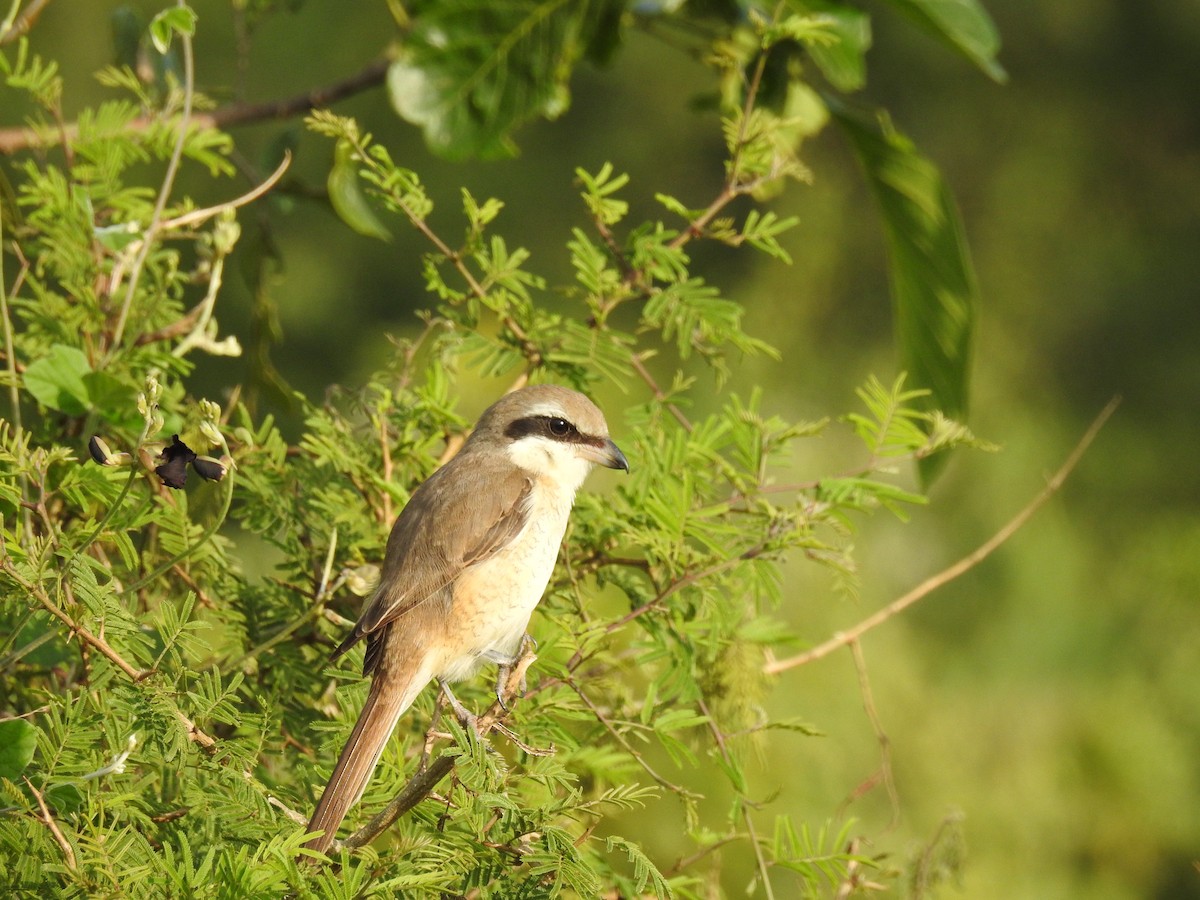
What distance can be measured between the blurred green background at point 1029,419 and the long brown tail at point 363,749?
205cm

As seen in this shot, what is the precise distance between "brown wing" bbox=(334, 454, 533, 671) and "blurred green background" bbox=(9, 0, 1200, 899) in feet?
5.43

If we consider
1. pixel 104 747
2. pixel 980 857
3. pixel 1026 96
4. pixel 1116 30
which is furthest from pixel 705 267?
pixel 104 747

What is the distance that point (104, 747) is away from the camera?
1380 millimetres

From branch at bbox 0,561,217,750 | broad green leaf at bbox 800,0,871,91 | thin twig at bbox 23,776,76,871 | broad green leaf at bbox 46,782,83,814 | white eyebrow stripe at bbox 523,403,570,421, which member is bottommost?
white eyebrow stripe at bbox 523,403,570,421

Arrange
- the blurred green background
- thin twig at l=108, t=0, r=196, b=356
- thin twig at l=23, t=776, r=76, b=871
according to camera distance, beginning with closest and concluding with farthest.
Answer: thin twig at l=23, t=776, r=76, b=871
thin twig at l=108, t=0, r=196, b=356
the blurred green background

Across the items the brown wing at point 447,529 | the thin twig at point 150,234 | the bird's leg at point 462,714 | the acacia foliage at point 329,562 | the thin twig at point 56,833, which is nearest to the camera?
the thin twig at point 56,833

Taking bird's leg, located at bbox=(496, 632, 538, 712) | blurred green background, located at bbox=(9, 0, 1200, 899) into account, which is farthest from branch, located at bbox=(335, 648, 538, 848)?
blurred green background, located at bbox=(9, 0, 1200, 899)

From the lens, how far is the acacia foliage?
1290mm

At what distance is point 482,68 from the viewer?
2168 mm

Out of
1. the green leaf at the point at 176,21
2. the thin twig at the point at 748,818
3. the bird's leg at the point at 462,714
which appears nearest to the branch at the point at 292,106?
the green leaf at the point at 176,21

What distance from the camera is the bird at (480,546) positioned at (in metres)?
1.78

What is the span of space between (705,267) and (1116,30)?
1.78 meters

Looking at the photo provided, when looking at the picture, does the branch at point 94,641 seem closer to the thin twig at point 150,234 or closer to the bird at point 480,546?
the bird at point 480,546

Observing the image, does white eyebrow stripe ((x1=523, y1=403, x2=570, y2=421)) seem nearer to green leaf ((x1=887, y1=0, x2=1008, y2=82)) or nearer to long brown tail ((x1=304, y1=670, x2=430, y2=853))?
long brown tail ((x1=304, y1=670, x2=430, y2=853))
